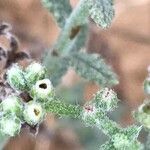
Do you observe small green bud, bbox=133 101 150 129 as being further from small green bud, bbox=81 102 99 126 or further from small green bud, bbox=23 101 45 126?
small green bud, bbox=23 101 45 126

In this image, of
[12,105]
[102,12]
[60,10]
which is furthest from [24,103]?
[60,10]

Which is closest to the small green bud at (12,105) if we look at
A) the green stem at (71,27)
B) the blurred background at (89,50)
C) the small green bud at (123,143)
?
the small green bud at (123,143)

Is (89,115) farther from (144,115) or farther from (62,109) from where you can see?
(144,115)

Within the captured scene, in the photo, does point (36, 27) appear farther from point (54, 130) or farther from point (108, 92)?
point (108, 92)

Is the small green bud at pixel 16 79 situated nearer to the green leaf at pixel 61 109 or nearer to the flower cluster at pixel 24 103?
the flower cluster at pixel 24 103

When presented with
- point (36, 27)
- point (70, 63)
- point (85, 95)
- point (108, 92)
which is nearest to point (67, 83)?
point (85, 95)

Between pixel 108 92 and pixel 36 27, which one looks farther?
pixel 36 27

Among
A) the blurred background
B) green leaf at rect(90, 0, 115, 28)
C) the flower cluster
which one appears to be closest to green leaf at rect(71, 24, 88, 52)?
green leaf at rect(90, 0, 115, 28)
